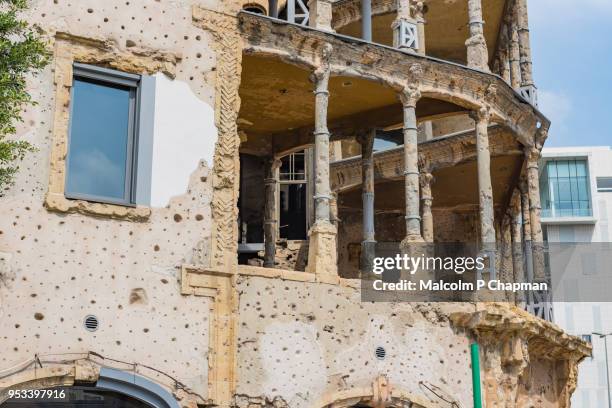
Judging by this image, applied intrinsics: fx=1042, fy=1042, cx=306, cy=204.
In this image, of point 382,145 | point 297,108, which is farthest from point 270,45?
point 382,145

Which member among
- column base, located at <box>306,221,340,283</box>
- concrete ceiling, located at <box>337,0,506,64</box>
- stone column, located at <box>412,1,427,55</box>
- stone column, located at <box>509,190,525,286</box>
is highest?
concrete ceiling, located at <box>337,0,506,64</box>

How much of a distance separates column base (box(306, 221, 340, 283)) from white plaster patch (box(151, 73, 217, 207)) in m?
2.28

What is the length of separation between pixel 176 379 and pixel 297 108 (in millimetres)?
7571

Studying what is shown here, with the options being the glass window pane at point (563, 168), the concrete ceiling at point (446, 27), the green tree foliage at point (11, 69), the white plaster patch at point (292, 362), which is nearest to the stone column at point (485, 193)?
the white plaster patch at point (292, 362)

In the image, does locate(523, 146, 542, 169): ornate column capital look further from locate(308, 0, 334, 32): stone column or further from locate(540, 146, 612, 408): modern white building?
locate(540, 146, 612, 408): modern white building

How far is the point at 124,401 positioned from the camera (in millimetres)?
13883

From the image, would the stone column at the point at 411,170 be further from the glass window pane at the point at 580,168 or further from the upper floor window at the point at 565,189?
the glass window pane at the point at 580,168

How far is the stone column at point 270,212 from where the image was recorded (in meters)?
21.4

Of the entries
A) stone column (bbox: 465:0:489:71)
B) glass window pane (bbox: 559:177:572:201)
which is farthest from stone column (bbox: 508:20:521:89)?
glass window pane (bbox: 559:177:572:201)

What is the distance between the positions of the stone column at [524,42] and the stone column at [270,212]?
18.2 feet

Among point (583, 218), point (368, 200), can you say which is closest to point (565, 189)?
point (583, 218)

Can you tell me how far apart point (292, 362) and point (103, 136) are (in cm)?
428

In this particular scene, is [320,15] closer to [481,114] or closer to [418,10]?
[481,114]

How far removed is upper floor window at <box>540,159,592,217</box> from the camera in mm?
52281
